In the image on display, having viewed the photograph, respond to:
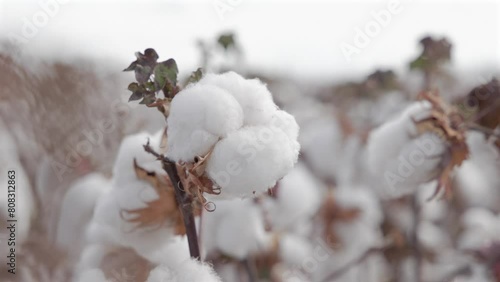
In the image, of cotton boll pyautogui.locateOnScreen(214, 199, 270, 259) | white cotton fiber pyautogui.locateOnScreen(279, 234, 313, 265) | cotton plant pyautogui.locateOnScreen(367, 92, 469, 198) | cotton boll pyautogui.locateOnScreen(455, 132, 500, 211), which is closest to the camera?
Result: cotton plant pyautogui.locateOnScreen(367, 92, 469, 198)

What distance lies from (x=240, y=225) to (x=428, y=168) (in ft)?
1.38

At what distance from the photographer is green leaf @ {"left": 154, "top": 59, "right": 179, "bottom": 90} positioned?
2.12 feet

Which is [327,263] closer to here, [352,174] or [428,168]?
[352,174]

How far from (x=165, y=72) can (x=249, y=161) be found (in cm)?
13

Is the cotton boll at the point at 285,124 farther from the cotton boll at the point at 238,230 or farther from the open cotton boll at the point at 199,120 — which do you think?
the cotton boll at the point at 238,230

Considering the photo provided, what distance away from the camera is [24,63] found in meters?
1.24

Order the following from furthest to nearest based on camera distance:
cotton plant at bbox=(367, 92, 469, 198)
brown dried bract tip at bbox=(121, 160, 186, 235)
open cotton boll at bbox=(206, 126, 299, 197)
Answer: cotton plant at bbox=(367, 92, 469, 198) → brown dried bract tip at bbox=(121, 160, 186, 235) → open cotton boll at bbox=(206, 126, 299, 197)

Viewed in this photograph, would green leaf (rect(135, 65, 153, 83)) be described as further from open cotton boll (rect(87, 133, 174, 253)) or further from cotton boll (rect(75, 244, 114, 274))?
cotton boll (rect(75, 244, 114, 274))

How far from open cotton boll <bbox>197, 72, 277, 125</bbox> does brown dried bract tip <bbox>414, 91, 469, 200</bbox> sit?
1.18ft

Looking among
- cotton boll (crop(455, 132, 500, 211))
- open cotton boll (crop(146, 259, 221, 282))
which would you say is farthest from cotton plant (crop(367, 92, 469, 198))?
cotton boll (crop(455, 132, 500, 211))

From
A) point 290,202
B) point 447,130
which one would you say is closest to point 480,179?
point 290,202

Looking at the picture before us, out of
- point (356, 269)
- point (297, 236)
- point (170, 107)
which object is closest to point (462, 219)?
point (356, 269)

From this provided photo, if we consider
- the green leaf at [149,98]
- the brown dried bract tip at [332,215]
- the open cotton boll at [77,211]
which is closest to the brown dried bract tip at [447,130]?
the green leaf at [149,98]

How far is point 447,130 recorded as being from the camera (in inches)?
35.8
